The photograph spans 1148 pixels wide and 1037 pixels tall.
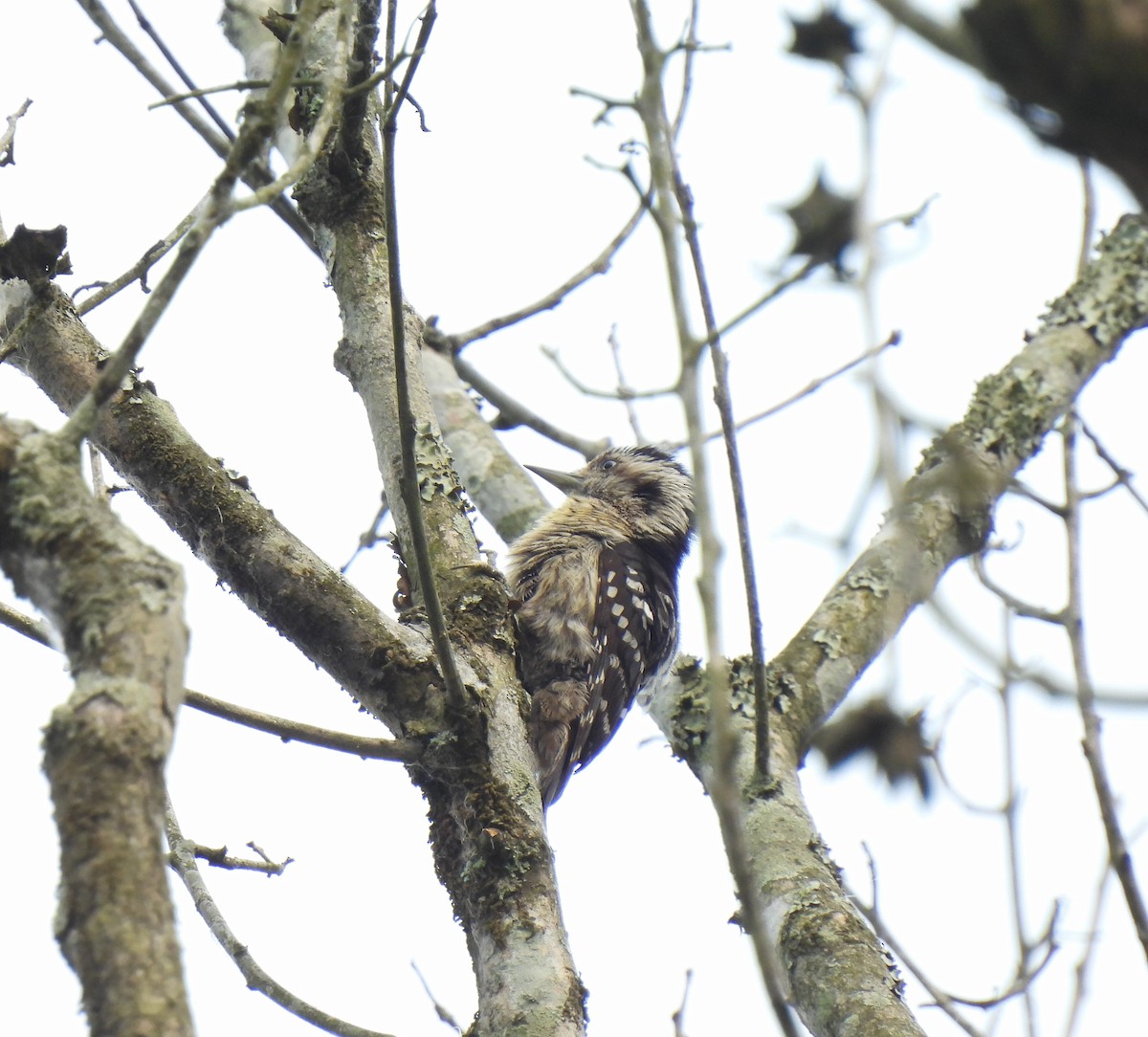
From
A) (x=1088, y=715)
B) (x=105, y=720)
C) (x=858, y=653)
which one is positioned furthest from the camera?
(x=858, y=653)

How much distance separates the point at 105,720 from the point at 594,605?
12.4 feet

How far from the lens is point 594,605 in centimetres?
519

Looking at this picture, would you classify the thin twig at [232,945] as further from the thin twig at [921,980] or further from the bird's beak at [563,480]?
the bird's beak at [563,480]

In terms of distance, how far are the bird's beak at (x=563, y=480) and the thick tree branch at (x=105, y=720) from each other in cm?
512

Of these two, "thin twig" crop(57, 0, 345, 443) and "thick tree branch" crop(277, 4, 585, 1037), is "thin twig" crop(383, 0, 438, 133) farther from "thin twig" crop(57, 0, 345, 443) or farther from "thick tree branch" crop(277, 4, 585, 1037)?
"thin twig" crop(57, 0, 345, 443)

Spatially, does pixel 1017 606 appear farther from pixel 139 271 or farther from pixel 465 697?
pixel 139 271

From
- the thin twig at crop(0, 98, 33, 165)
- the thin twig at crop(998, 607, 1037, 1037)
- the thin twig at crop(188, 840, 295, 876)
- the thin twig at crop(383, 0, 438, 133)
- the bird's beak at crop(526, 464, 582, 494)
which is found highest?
A: the bird's beak at crop(526, 464, 582, 494)

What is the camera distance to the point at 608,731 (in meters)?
5.20

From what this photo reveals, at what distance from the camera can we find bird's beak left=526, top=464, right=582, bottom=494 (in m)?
6.81

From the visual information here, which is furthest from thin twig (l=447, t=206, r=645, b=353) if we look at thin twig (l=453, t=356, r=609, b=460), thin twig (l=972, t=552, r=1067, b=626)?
thin twig (l=972, t=552, r=1067, b=626)

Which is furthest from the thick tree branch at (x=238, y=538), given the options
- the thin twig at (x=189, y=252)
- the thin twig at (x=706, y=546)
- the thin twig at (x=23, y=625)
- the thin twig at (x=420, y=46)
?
the thin twig at (x=706, y=546)

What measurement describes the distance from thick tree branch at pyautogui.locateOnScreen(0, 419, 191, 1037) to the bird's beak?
16.8ft

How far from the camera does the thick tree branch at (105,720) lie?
132 cm

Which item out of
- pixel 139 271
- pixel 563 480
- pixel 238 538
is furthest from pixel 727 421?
pixel 563 480
